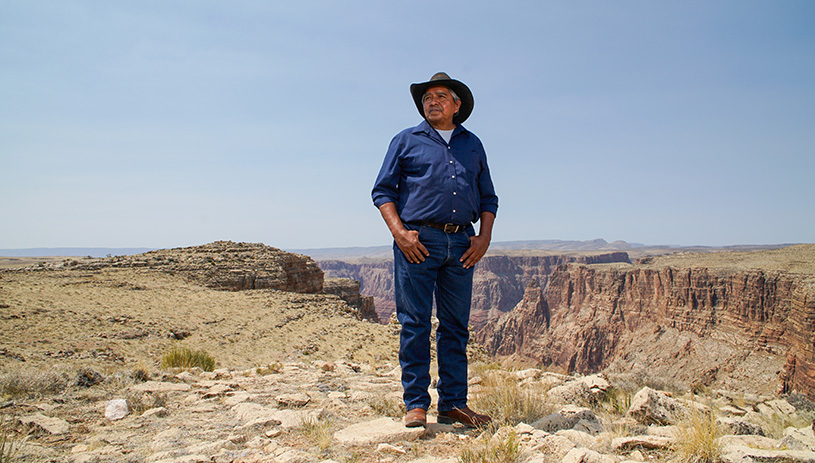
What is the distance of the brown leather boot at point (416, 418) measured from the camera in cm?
288

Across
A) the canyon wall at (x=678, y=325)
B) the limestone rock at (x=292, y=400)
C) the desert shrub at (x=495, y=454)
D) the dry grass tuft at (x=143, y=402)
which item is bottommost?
the canyon wall at (x=678, y=325)

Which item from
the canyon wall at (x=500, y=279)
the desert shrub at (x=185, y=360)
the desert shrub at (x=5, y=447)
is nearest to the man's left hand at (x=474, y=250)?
the desert shrub at (x=5, y=447)

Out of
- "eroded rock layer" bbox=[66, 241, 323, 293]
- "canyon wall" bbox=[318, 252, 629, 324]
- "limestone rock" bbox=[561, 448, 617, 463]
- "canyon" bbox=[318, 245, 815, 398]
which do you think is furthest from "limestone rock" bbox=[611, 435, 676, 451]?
"canyon wall" bbox=[318, 252, 629, 324]

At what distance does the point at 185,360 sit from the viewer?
6.19 meters

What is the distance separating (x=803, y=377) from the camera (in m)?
38.0

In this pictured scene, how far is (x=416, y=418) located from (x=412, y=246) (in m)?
1.09

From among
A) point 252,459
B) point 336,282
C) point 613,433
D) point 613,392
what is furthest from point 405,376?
point 336,282

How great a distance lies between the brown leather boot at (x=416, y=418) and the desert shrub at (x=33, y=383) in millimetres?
3347

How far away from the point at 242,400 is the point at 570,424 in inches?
106

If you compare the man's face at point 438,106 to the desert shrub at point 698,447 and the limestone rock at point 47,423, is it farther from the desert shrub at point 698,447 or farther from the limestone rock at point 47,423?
the limestone rock at point 47,423

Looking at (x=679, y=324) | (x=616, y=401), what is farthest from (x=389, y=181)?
(x=679, y=324)

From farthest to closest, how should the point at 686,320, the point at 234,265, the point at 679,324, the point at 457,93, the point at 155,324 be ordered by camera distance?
the point at 679,324, the point at 686,320, the point at 234,265, the point at 155,324, the point at 457,93

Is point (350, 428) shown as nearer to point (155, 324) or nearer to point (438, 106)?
point (438, 106)

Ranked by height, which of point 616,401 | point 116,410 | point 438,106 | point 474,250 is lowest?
point 616,401
